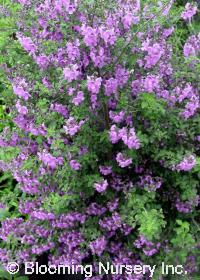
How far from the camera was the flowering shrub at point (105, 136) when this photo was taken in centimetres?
→ 215

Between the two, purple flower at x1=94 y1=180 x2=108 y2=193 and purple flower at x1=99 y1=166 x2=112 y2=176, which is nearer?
purple flower at x1=94 y1=180 x2=108 y2=193

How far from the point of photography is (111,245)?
2.41 meters

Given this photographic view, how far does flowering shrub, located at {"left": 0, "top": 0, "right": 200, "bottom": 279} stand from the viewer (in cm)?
215

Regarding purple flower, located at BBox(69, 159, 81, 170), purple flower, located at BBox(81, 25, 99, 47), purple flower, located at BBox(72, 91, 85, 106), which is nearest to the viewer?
purple flower, located at BBox(81, 25, 99, 47)

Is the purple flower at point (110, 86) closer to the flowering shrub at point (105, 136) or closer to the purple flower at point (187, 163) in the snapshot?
the flowering shrub at point (105, 136)

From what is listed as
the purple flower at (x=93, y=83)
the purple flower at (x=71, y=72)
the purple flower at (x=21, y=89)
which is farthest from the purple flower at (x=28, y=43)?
the purple flower at (x=93, y=83)

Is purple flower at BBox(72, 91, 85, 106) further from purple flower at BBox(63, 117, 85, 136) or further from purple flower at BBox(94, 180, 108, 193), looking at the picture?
purple flower at BBox(94, 180, 108, 193)

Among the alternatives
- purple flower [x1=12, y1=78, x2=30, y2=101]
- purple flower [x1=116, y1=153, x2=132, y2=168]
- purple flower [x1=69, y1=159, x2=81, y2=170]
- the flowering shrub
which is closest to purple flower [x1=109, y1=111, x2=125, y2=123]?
the flowering shrub

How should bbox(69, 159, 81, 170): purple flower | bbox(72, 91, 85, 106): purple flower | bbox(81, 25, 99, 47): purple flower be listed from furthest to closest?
bbox(69, 159, 81, 170): purple flower
bbox(72, 91, 85, 106): purple flower
bbox(81, 25, 99, 47): purple flower

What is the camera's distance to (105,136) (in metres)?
2.21

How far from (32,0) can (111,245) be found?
1356 millimetres

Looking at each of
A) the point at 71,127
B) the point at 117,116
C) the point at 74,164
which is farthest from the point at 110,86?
the point at 74,164

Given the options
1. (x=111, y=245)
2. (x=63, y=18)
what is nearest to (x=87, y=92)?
(x=63, y=18)

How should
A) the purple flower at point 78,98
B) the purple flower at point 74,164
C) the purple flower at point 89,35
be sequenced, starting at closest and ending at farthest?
the purple flower at point 89,35
the purple flower at point 78,98
the purple flower at point 74,164
